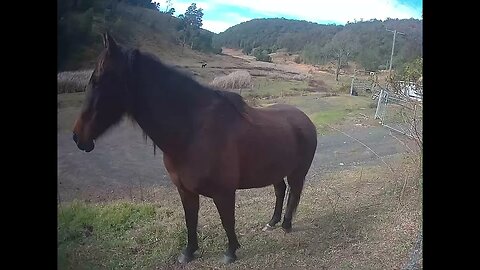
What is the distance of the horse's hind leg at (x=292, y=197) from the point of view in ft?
4.93

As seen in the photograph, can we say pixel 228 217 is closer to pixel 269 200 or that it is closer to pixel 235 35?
pixel 269 200

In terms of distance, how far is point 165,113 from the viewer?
1395 millimetres

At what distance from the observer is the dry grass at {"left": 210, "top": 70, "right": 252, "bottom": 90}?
143cm

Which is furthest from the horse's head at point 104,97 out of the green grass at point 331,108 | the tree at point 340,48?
the tree at point 340,48

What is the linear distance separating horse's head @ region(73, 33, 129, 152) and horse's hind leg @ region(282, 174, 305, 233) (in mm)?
567

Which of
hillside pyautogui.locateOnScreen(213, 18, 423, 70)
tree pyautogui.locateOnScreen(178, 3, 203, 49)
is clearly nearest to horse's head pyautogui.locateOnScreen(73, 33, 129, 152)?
tree pyautogui.locateOnScreen(178, 3, 203, 49)

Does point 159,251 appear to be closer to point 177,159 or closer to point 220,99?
point 177,159

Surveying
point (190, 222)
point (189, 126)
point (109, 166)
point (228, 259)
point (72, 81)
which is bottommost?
point (228, 259)

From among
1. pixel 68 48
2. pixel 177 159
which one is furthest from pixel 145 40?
pixel 177 159

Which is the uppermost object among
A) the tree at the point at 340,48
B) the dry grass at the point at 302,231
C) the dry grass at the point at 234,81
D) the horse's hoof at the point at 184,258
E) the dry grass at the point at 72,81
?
the tree at the point at 340,48

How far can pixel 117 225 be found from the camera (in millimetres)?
1429

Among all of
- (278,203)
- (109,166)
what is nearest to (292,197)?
(278,203)

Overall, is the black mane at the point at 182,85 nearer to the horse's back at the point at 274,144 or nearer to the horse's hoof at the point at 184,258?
the horse's back at the point at 274,144

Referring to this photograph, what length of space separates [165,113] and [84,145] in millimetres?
251
